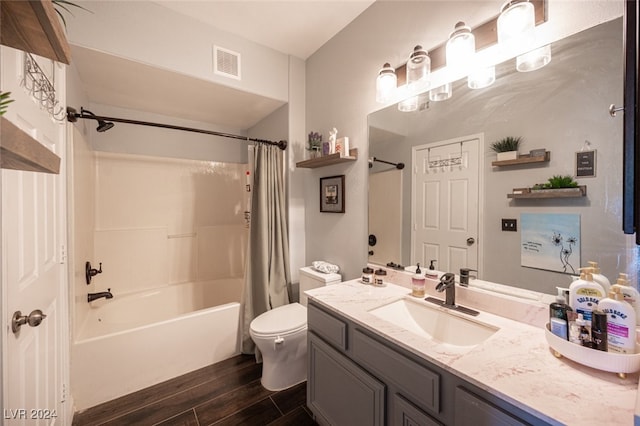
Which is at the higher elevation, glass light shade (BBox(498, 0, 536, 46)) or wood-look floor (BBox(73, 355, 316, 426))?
glass light shade (BBox(498, 0, 536, 46))

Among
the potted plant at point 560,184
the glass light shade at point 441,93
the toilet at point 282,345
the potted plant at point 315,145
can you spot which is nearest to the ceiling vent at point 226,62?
the potted plant at point 315,145

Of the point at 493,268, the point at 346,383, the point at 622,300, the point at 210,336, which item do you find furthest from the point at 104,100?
the point at 622,300

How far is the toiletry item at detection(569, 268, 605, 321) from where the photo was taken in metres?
0.84

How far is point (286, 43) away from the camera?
225cm

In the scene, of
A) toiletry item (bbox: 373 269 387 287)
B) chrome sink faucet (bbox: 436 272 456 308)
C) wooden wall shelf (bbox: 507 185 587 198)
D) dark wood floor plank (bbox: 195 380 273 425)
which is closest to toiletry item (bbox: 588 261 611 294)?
wooden wall shelf (bbox: 507 185 587 198)

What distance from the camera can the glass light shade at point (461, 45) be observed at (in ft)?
4.00

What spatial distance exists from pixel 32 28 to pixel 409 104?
5.26ft

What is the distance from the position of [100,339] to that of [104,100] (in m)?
2.17

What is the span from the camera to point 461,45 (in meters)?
1.24

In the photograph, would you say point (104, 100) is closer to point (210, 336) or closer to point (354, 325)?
point (210, 336)

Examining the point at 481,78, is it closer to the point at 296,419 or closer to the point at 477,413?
the point at 477,413

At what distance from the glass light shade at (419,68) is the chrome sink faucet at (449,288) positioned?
3.68ft

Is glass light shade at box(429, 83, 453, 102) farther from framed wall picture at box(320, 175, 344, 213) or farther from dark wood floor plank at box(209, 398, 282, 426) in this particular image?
dark wood floor plank at box(209, 398, 282, 426)

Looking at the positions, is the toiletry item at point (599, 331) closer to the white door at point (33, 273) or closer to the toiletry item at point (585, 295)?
the toiletry item at point (585, 295)
